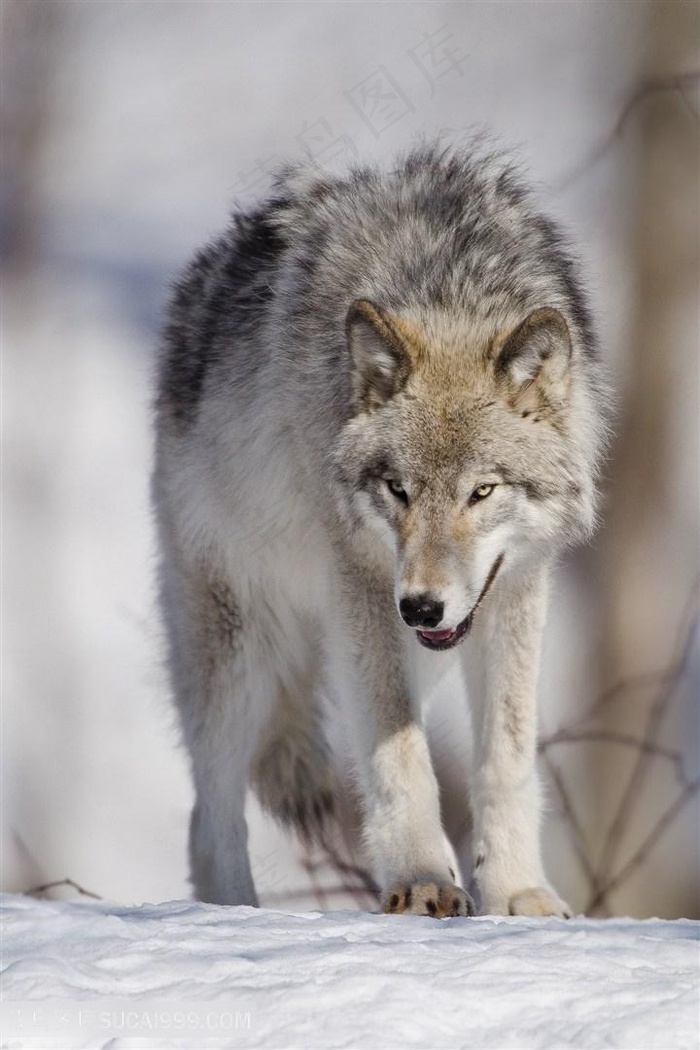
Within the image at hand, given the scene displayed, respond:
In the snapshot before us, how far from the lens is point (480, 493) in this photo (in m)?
3.21

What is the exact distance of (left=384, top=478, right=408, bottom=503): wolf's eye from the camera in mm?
3211

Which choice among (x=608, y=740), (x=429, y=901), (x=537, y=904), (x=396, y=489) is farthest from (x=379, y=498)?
(x=608, y=740)

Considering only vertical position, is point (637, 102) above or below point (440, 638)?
above

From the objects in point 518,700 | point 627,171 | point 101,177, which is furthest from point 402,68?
point 518,700

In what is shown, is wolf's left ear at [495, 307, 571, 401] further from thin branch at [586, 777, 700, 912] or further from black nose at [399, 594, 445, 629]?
thin branch at [586, 777, 700, 912]

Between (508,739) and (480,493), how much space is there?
874 millimetres

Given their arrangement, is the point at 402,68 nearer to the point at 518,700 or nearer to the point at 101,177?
the point at 101,177

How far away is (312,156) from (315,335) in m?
0.98

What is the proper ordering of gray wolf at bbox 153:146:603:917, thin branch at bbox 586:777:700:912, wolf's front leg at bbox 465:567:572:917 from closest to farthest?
gray wolf at bbox 153:146:603:917 < wolf's front leg at bbox 465:567:572:917 < thin branch at bbox 586:777:700:912

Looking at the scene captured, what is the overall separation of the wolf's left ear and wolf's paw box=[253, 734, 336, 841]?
5.89 feet

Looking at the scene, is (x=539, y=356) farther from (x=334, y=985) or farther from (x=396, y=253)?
(x=334, y=985)

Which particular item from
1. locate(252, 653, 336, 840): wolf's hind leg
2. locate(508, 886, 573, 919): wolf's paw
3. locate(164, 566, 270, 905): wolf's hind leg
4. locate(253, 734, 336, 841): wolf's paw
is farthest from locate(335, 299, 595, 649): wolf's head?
locate(253, 734, 336, 841): wolf's paw

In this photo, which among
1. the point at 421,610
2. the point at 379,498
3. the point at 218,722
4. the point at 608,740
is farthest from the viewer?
the point at 608,740

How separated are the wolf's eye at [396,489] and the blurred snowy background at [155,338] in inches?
70.8
